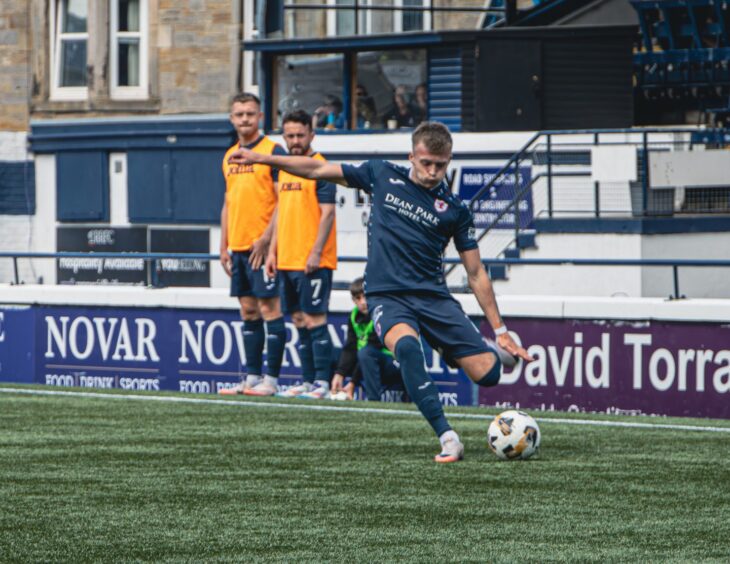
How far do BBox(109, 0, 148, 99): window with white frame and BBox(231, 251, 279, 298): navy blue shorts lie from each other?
61.9 ft

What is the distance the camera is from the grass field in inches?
270

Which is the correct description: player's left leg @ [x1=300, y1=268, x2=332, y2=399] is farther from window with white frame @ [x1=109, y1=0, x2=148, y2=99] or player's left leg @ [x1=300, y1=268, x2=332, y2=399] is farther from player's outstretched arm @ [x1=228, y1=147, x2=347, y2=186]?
window with white frame @ [x1=109, y1=0, x2=148, y2=99]

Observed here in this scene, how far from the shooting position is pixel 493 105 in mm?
24172

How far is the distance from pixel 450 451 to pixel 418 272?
1045mm

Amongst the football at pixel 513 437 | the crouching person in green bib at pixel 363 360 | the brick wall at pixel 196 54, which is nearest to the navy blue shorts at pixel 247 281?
the crouching person in green bib at pixel 363 360

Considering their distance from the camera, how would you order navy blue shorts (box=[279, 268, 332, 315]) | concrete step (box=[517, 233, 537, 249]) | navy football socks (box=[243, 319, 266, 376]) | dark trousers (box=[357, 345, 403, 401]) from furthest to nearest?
concrete step (box=[517, 233, 537, 249])
dark trousers (box=[357, 345, 403, 401])
navy football socks (box=[243, 319, 266, 376])
navy blue shorts (box=[279, 268, 332, 315])

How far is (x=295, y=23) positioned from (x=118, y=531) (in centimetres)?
2265

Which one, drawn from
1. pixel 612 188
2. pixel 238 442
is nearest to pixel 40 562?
pixel 238 442

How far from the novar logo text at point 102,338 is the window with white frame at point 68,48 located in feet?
51.3

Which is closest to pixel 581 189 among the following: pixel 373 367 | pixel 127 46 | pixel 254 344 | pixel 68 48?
pixel 373 367

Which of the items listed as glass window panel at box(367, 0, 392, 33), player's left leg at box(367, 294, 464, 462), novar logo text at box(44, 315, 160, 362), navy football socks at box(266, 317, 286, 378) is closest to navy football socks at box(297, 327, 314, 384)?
navy football socks at box(266, 317, 286, 378)

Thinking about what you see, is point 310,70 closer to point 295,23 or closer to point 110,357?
point 295,23

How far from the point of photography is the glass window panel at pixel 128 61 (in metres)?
33.0

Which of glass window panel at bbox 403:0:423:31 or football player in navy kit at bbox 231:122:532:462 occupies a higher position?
glass window panel at bbox 403:0:423:31
